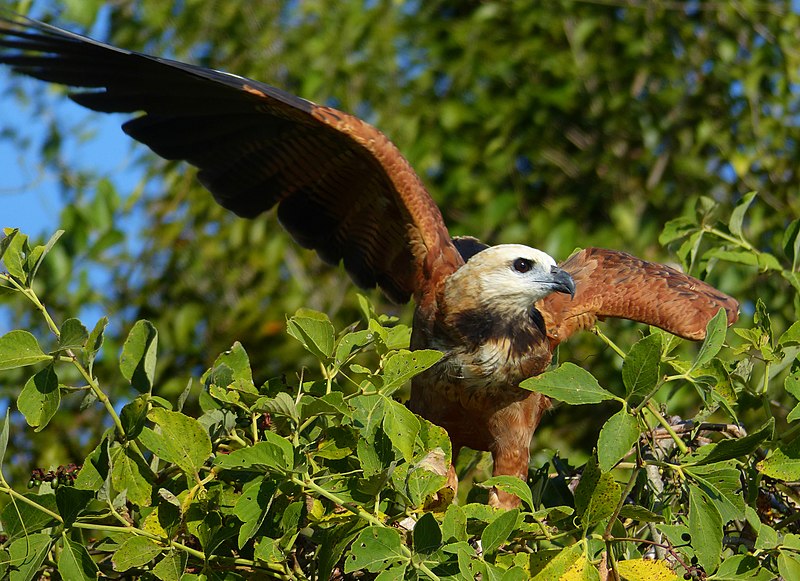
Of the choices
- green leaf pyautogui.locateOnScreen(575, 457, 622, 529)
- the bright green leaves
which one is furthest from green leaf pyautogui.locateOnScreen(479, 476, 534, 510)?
the bright green leaves

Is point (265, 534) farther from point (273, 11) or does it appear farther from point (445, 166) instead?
point (273, 11)

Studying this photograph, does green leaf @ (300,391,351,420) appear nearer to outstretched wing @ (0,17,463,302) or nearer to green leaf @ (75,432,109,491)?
green leaf @ (75,432,109,491)

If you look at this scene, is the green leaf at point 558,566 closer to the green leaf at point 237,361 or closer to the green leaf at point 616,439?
the green leaf at point 616,439

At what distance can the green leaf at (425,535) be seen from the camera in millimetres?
2172

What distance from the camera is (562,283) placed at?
378cm

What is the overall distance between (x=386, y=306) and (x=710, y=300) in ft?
8.04

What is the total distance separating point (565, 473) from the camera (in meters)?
3.23

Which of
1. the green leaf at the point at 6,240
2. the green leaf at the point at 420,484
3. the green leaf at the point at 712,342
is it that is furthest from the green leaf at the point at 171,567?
the green leaf at the point at 712,342

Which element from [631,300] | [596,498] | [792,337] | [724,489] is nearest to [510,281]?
[631,300]

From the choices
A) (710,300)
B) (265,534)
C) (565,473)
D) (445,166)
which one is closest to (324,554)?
(265,534)

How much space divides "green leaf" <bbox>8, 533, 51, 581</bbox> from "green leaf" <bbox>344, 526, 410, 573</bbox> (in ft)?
2.05

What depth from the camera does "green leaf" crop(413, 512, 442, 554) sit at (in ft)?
7.13

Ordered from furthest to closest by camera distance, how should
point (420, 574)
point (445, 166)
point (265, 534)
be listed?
point (445, 166)
point (265, 534)
point (420, 574)

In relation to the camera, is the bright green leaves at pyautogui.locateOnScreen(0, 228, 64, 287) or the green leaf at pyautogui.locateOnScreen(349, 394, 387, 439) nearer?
the green leaf at pyautogui.locateOnScreen(349, 394, 387, 439)
